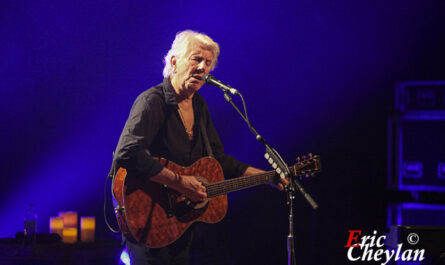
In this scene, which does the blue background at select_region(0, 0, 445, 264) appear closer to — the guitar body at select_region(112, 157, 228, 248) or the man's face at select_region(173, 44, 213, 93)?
the guitar body at select_region(112, 157, 228, 248)

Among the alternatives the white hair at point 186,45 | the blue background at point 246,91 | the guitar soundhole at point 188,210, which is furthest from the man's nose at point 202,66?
the blue background at point 246,91

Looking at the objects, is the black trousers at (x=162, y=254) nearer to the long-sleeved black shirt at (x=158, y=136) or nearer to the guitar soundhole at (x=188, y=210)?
the guitar soundhole at (x=188, y=210)

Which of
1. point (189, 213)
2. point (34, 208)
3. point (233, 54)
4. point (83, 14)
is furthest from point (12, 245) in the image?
point (233, 54)

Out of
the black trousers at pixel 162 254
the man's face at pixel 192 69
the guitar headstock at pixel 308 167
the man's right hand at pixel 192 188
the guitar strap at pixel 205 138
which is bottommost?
the black trousers at pixel 162 254

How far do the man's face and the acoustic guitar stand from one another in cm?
46

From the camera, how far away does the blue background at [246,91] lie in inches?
175

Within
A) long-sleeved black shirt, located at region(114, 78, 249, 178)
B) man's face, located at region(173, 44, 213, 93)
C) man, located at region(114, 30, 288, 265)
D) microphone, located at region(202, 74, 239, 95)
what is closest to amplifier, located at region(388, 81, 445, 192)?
man, located at region(114, 30, 288, 265)

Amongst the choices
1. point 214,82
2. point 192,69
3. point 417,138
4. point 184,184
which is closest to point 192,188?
point 184,184

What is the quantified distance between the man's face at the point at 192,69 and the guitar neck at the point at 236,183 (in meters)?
0.60

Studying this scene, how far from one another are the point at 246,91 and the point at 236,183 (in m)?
2.17

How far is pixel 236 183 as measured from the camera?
3201 mm

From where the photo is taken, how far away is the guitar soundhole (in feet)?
9.59

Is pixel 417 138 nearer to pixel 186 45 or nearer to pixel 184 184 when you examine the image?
pixel 186 45

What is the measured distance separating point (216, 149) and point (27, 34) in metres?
2.19
